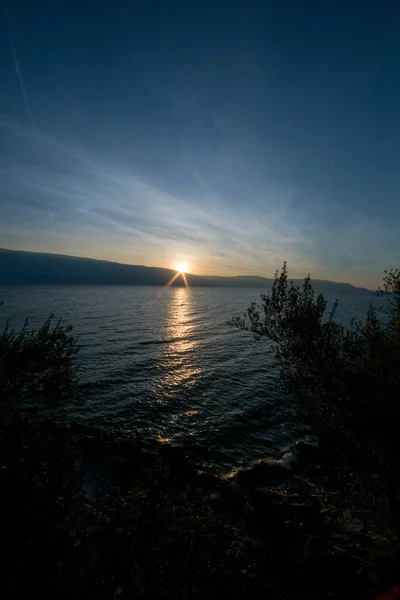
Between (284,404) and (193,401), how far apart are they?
1328cm

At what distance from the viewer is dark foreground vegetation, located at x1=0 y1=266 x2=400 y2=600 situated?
8.77 metres

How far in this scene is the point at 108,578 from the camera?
8.37 m

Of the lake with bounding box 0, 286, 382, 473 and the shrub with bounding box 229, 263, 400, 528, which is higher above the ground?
the shrub with bounding box 229, 263, 400, 528

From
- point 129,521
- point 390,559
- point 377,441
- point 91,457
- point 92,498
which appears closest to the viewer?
point 129,521

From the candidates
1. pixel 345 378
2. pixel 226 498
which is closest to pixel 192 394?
pixel 226 498

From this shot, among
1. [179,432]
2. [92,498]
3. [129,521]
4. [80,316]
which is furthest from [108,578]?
[80,316]

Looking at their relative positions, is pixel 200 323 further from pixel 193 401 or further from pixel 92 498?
pixel 92 498

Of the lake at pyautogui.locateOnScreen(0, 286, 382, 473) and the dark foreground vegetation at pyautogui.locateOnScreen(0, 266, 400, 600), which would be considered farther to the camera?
the lake at pyautogui.locateOnScreen(0, 286, 382, 473)

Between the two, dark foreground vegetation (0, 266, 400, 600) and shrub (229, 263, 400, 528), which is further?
shrub (229, 263, 400, 528)

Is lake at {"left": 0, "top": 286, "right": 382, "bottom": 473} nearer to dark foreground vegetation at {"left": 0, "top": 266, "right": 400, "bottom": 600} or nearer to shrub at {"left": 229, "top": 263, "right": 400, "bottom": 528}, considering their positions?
dark foreground vegetation at {"left": 0, "top": 266, "right": 400, "bottom": 600}

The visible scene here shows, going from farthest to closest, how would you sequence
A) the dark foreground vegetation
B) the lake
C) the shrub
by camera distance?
the lake, the shrub, the dark foreground vegetation

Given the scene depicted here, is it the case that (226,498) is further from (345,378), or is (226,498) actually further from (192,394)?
(192,394)

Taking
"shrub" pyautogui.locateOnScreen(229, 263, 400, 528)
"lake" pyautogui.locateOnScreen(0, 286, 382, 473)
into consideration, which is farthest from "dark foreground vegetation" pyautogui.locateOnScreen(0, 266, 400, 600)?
"lake" pyautogui.locateOnScreen(0, 286, 382, 473)

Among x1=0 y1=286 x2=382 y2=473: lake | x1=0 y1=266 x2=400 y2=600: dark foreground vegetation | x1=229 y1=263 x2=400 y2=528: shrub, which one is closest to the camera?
x1=0 y1=266 x2=400 y2=600: dark foreground vegetation
